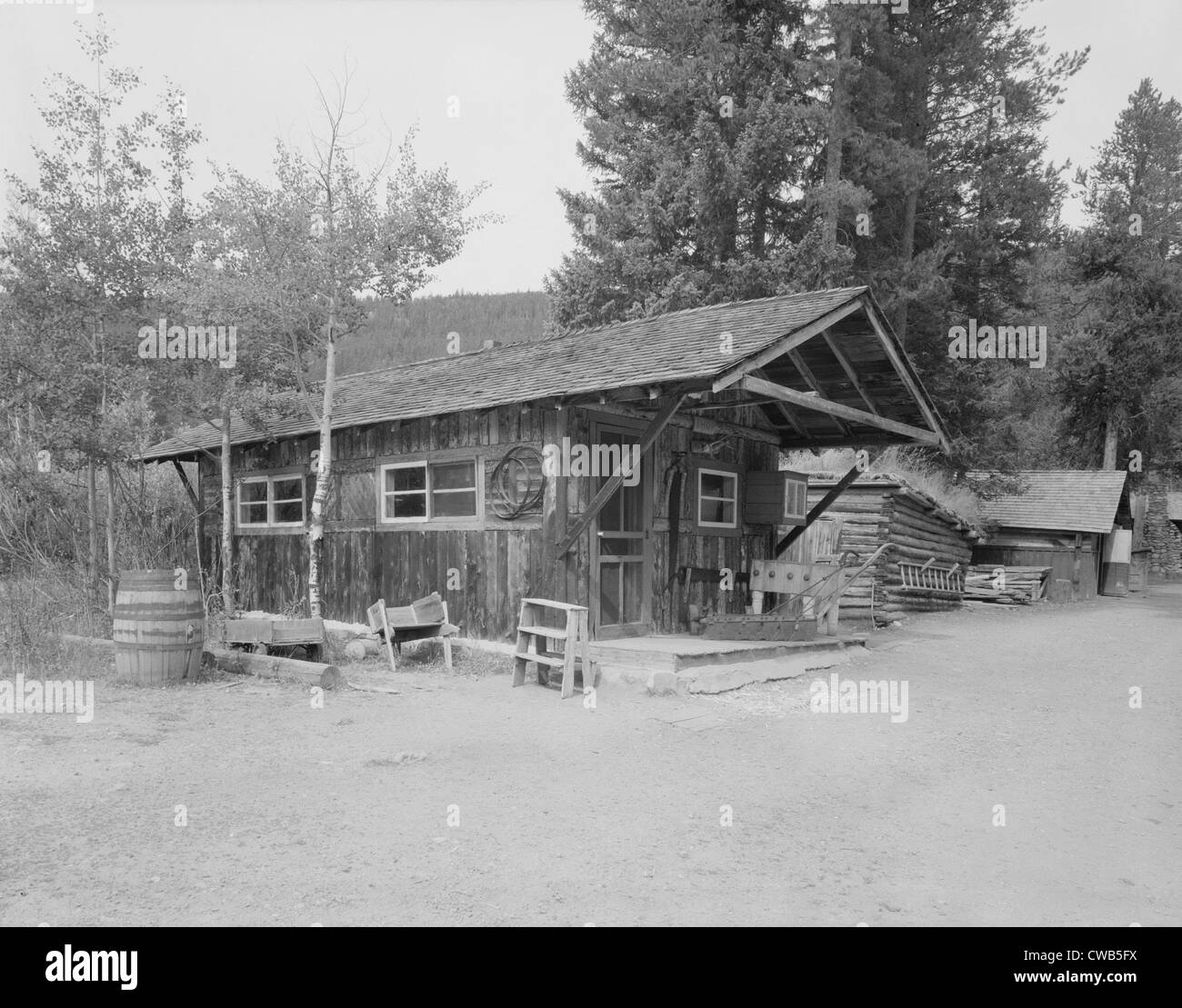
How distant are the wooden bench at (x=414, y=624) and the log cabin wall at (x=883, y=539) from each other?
987 cm

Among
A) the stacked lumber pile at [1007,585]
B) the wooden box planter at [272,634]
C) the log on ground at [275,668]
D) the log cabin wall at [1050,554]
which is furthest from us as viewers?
the log cabin wall at [1050,554]

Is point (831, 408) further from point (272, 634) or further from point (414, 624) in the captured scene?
point (272, 634)

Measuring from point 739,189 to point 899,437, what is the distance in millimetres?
10598

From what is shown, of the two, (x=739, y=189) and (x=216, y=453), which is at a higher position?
(x=739, y=189)

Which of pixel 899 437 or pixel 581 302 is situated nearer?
pixel 899 437

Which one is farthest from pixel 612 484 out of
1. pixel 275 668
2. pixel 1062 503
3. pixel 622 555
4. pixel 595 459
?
pixel 1062 503

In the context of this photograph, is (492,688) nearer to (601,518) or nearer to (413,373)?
(601,518)

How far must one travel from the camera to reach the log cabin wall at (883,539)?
726 inches

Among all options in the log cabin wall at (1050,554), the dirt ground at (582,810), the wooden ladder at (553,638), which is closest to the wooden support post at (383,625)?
the dirt ground at (582,810)

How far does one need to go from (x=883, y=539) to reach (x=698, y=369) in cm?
1196

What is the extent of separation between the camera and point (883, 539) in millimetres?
19578

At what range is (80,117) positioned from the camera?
12992 mm

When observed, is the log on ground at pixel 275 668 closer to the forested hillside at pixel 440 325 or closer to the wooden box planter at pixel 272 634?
the wooden box planter at pixel 272 634
